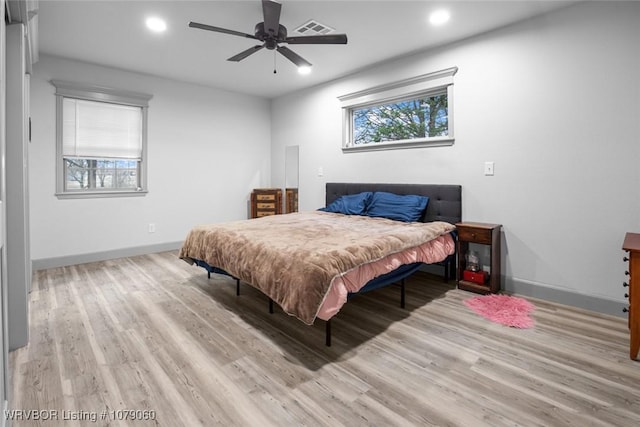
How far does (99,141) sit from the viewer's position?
14.2 feet

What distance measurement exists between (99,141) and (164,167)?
87 cm

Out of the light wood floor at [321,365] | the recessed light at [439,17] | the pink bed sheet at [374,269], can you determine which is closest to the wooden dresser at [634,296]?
the light wood floor at [321,365]

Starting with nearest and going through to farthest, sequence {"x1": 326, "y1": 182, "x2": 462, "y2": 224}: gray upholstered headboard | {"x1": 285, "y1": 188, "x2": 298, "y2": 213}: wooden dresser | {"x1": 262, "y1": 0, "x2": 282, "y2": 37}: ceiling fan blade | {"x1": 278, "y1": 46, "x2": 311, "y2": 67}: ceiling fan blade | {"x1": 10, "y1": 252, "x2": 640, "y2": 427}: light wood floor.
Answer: {"x1": 10, "y1": 252, "x2": 640, "y2": 427}: light wood floor → {"x1": 262, "y1": 0, "x2": 282, "y2": 37}: ceiling fan blade → {"x1": 278, "y1": 46, "x2": 311, "y2": 67}: ceiling fan blade → {"x1": 326, "y1": 182, "x2": 462, "y2": 224}: gray upholstered headboard → {"x1": 285, "y1": 188, "x2": 298, "y2": 213}: wooden dresser

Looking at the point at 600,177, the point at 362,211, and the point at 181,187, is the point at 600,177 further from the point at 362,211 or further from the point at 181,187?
the point at 181,187

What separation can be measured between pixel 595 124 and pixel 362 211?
2350 millimetres

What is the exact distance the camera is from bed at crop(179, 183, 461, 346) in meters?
2.02

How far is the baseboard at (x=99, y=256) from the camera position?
3.97 metres

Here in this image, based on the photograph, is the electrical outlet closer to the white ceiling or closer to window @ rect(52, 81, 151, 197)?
the white ceiling

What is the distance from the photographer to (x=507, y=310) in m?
2.73

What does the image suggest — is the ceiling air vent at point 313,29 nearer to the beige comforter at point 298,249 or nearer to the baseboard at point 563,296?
the beige comforter at point 298,249

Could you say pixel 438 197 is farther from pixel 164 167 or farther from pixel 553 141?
pixel 164 167

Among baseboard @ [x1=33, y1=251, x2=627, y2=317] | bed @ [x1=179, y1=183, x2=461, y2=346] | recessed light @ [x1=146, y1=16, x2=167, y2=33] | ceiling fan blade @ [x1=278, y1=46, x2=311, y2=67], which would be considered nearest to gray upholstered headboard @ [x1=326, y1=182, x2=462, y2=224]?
bed @ [x1=179, y1=183, x2=461, y2=346]

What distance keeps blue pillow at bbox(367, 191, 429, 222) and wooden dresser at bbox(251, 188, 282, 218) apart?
2.05 metres

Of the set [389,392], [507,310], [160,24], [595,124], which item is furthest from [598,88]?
[160,24]
